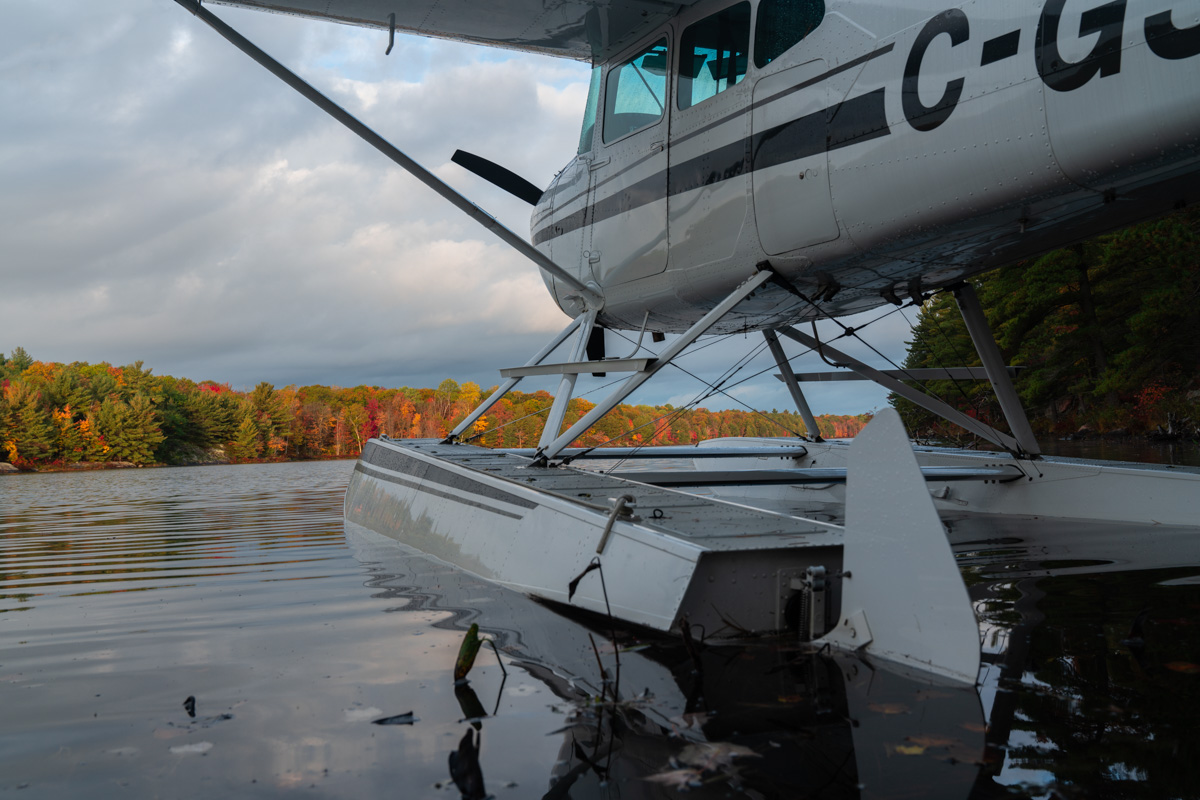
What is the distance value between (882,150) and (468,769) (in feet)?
12.0

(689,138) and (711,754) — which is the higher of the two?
(689,138)

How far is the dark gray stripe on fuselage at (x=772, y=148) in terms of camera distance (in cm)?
426

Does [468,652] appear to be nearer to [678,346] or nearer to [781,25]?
[678,346]

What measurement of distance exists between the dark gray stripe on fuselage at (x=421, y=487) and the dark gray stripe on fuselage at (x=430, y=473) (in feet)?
0.18

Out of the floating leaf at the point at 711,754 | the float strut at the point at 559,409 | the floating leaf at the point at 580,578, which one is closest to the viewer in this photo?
the floating leaf at the point at 711,754

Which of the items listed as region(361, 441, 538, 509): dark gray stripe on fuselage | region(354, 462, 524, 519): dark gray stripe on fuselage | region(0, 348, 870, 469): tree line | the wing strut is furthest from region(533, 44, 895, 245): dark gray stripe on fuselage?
region(0, 348, 870, 469): tree line

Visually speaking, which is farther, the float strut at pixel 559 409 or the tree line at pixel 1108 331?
the tree line at pixel 1108 331

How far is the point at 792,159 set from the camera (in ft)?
15.1

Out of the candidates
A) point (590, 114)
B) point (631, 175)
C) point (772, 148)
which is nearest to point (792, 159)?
point (772, 148)

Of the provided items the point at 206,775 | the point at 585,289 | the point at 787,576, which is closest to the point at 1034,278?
the point at 585,289

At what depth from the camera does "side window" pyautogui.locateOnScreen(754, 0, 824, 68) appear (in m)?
4.65

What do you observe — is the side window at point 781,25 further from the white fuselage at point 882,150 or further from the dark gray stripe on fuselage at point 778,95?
the dark gray stripe on fuselage at point 778,95

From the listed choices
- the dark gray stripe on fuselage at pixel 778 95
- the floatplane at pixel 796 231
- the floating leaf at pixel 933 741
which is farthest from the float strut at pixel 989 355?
the floating leaf at pixel 933 741

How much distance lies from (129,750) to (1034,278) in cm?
3232
